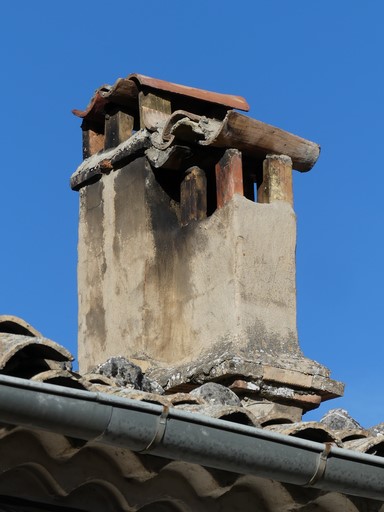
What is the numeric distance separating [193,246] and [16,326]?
253 cm

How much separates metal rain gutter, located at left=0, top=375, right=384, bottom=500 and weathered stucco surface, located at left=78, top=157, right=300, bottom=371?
212cm

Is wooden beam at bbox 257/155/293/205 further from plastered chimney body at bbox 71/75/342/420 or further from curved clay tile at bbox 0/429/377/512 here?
curved clay tile at bbox 0/429/377/512

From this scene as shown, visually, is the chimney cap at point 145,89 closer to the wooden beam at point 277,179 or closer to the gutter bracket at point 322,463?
the wooden beam at point 277,179

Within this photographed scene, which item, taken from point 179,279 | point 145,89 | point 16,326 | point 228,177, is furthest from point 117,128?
point 16,326

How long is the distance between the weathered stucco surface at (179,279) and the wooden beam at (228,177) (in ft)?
0.19

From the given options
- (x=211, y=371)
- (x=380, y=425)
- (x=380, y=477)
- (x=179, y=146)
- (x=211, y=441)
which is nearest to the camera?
(x=211, y=441)

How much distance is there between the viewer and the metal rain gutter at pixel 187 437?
4.28 meters

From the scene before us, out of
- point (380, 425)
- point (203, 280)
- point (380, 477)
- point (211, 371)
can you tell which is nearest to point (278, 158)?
point (203, 280)

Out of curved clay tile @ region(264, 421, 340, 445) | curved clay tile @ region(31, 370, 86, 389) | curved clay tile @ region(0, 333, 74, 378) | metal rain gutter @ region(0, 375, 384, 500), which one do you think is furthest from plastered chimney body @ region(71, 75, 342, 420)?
curved clay tile @ region(31, 370, 86, 389)

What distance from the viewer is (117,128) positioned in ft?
27.0

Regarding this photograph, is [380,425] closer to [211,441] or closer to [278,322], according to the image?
[278,322]

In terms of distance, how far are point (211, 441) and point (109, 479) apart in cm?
41

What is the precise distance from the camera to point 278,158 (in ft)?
25.7

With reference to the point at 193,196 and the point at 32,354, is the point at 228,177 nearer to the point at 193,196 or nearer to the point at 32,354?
the point at 193,196
